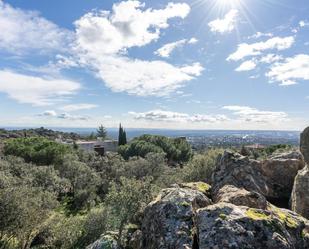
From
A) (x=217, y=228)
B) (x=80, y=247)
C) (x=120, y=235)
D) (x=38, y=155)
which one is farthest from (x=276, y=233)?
(x=38, y=155)

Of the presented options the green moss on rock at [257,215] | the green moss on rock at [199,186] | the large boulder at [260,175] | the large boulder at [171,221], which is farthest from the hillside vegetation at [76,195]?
the green moss on rock at [257,215]

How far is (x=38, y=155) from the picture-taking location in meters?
59.5

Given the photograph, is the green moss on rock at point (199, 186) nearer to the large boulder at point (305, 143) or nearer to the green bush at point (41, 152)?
the large boulder at point (305, 143)

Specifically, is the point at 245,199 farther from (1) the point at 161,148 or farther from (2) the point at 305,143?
(1) the point at 161,148

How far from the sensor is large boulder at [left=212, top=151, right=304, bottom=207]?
14552 mm

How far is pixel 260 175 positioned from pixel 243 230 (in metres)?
8.17

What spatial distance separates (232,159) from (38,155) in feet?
170

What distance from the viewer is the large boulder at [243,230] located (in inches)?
312

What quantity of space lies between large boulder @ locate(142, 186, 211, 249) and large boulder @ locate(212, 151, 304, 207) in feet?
12.3

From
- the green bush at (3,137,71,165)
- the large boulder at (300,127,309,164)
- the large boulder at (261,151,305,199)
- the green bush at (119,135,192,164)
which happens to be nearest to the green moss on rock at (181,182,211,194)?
the large boulder at (261,151,305,199)

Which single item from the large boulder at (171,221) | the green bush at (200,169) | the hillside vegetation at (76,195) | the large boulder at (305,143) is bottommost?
the hillside vegetation at (76,195)

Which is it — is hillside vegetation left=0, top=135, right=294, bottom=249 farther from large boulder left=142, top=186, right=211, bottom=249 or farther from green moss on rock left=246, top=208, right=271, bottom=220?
green moss on rock left=246, top=208, right=271, bottom=220

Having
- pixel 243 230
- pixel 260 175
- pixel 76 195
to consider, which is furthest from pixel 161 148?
pixel 243 230

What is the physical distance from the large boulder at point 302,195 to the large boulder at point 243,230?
3.65 meters
